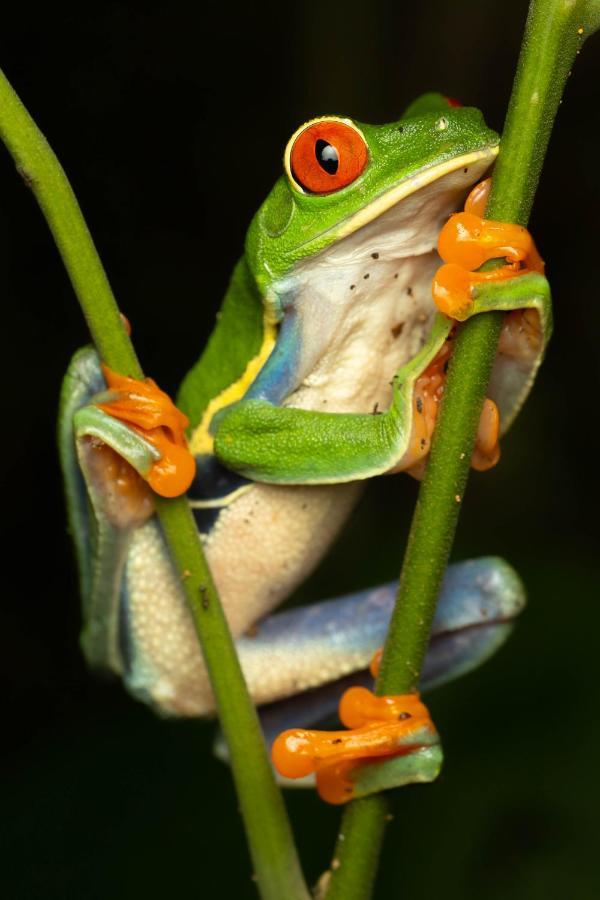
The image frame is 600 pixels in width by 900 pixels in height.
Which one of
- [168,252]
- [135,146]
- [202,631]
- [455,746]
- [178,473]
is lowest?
[455,746]

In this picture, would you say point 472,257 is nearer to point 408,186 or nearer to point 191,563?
point 408,186

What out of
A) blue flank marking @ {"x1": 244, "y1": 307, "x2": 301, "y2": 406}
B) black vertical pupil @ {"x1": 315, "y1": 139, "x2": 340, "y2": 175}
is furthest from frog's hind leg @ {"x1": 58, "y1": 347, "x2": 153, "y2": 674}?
black vertical pupil @ {"x1": 315, "y1": 139, "x2": 340, "y2": 175}

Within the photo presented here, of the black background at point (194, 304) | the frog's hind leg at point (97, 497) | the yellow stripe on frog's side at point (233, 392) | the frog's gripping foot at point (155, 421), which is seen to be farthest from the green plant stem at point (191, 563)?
the black background at point (194, 304)

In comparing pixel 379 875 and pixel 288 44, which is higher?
pixel 288 44

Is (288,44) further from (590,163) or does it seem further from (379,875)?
(379,875)

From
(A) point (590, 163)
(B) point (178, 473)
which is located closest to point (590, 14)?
(B) point (178, 473)

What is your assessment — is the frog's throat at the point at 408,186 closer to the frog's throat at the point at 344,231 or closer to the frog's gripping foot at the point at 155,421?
the frog's throat at the point at 344,231

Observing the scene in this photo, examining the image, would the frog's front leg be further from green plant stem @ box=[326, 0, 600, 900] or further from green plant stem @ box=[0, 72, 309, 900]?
green plant stem @ box=[326, 0, 600, 900]
